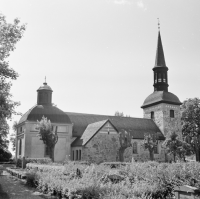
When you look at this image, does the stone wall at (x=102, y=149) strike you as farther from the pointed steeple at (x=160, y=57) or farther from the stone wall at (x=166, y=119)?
the pointed steeple at (x=160, y=57)

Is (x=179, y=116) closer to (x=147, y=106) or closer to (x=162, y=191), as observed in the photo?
(x=147, y=106)

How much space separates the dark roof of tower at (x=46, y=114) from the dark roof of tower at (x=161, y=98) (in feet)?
50.7

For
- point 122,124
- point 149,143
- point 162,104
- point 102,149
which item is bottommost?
point 102,149

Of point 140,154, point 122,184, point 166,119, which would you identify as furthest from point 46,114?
point 122,184

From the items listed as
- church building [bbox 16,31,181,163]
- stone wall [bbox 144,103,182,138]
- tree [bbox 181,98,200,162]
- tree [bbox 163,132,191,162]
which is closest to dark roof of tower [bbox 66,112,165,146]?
church building [bbox 16,31,181,163]

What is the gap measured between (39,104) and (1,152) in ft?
45.8

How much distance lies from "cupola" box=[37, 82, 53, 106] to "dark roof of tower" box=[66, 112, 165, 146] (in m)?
4.34

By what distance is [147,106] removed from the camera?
48656mm

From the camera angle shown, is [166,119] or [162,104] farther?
[166,119]

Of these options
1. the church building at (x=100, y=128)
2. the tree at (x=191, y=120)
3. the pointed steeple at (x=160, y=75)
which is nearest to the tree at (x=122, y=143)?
the church building at (x=100, y=128)

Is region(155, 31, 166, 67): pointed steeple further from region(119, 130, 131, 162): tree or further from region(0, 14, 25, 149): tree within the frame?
region(0, 14, 25, 149): tree

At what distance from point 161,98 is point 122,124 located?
7.64 m

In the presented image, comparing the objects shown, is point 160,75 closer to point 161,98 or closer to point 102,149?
point 161,98

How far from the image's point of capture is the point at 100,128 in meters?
34.6
